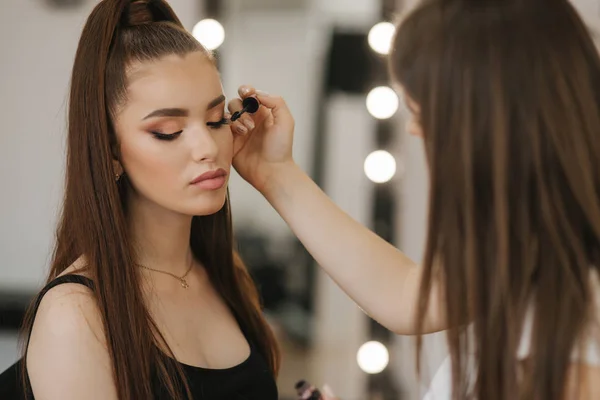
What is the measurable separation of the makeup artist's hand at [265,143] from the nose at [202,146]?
7.4 inches

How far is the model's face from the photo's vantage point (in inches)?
47.1

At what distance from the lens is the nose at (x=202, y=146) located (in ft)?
3.99

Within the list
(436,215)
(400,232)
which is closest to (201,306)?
(436,215)

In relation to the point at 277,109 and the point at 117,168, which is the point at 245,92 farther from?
the point at 117,168

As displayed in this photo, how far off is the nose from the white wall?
135 cm

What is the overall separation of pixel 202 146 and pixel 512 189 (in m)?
0.53

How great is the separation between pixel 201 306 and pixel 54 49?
1.43 metres

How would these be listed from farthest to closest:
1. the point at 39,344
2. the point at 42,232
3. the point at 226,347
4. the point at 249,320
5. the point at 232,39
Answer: the point at 42,232
the point at 232,39
the point at 249,320
the point at 226,347
the point at 39,344

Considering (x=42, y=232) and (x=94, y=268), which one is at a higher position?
(x=94, y=268)

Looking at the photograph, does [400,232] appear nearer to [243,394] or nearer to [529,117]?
[243,394]

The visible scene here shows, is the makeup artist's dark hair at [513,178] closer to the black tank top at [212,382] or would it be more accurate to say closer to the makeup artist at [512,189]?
the makeup artist at [512,189]

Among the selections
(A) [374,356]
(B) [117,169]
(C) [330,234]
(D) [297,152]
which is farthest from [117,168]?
(A) [374,356]

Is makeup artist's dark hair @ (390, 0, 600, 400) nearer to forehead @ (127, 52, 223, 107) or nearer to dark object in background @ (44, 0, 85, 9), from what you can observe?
→ forehead @ (127, 52, 223, 107)

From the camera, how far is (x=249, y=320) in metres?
1.49
